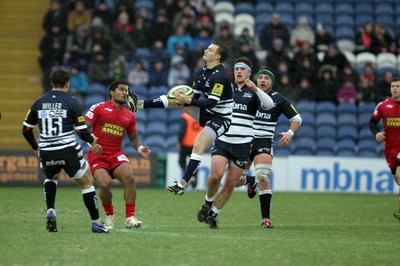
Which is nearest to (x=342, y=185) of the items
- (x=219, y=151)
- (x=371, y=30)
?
(x=371, y=30)

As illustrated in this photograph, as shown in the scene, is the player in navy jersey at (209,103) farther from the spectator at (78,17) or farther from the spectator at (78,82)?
the spectator at (78,17)

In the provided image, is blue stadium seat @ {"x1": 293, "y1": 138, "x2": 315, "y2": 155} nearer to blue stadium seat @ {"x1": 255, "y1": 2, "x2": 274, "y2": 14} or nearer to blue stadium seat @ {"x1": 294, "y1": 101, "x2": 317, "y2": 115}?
blue stadium seat @ {"x1": 294, "y1": 101, "x2": 317, "y2": 115}

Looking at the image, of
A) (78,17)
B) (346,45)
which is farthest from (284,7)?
(78,17)

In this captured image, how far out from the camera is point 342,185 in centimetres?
2517

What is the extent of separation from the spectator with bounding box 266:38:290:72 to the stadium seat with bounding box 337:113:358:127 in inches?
88.9

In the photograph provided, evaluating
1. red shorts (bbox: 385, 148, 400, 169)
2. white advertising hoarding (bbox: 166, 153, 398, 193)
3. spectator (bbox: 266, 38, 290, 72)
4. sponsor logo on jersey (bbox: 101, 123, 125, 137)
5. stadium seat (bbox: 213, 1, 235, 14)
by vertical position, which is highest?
stadium seat (bbox: 213, 1, 235, 14)

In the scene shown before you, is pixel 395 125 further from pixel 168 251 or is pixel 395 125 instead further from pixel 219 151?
pixel 168 251

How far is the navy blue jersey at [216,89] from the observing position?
13.2m

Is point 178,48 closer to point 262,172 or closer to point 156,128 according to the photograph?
point 156,128

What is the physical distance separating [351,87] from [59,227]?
15.7 metres

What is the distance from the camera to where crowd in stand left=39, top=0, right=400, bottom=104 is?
1062 inches

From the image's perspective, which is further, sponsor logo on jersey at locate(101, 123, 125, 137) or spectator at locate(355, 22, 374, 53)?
spectator at locate(355, 22, 374, 53)

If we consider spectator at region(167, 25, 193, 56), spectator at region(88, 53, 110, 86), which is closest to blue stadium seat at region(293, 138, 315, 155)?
spectator at region(167, 25, 193, 56)

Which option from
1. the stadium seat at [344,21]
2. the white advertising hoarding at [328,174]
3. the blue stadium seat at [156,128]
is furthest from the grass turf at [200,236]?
the stadium seat at [344,21]
